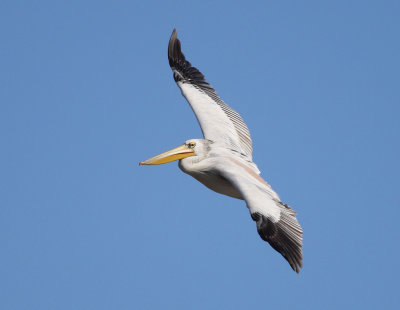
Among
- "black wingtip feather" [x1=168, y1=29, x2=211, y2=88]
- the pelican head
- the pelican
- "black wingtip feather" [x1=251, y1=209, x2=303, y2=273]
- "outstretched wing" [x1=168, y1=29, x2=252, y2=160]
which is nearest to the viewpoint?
"black wingtip feather" [x1=251, y1=209, x2=303, y2=273]

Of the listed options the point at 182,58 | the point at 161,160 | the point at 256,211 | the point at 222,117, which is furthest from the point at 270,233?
the point at 182,58

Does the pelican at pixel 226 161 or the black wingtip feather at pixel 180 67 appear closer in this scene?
the pelican at pixel 226 161

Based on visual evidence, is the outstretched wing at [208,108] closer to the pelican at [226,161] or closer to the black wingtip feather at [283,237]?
the pelican at [226,161]

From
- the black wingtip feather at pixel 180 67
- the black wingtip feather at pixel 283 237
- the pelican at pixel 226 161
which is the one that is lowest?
the black wingtip feather at pixel 283 237

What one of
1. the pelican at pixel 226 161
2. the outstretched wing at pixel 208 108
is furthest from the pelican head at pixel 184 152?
the outstretched wing at pixel 208 108

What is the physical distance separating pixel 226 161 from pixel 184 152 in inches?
33.8

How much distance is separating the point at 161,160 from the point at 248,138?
6.33ft

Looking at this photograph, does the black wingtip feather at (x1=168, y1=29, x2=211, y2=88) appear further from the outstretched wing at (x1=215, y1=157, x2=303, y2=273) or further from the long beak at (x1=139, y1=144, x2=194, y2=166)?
the outstretched wing at (x1=215, y1=157, x2=303, y2=273)

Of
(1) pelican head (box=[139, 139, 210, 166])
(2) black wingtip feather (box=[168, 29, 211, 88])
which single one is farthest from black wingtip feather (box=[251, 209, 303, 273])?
(2) black wingtip feather (box=[168, 29, 211, 88])

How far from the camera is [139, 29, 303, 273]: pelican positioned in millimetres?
8742

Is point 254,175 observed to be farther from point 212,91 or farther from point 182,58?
point 182,58

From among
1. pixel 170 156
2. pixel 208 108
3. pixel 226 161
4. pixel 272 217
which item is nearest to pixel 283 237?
pixel 272 217

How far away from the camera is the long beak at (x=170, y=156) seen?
35.1ft

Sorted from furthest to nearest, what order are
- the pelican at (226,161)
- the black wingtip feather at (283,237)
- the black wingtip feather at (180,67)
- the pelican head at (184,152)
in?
the black wingtip feather at (180,67)
the pelican head at (184,152)
the pelican at (226,161)
the black wingtip feather at (283,237)
